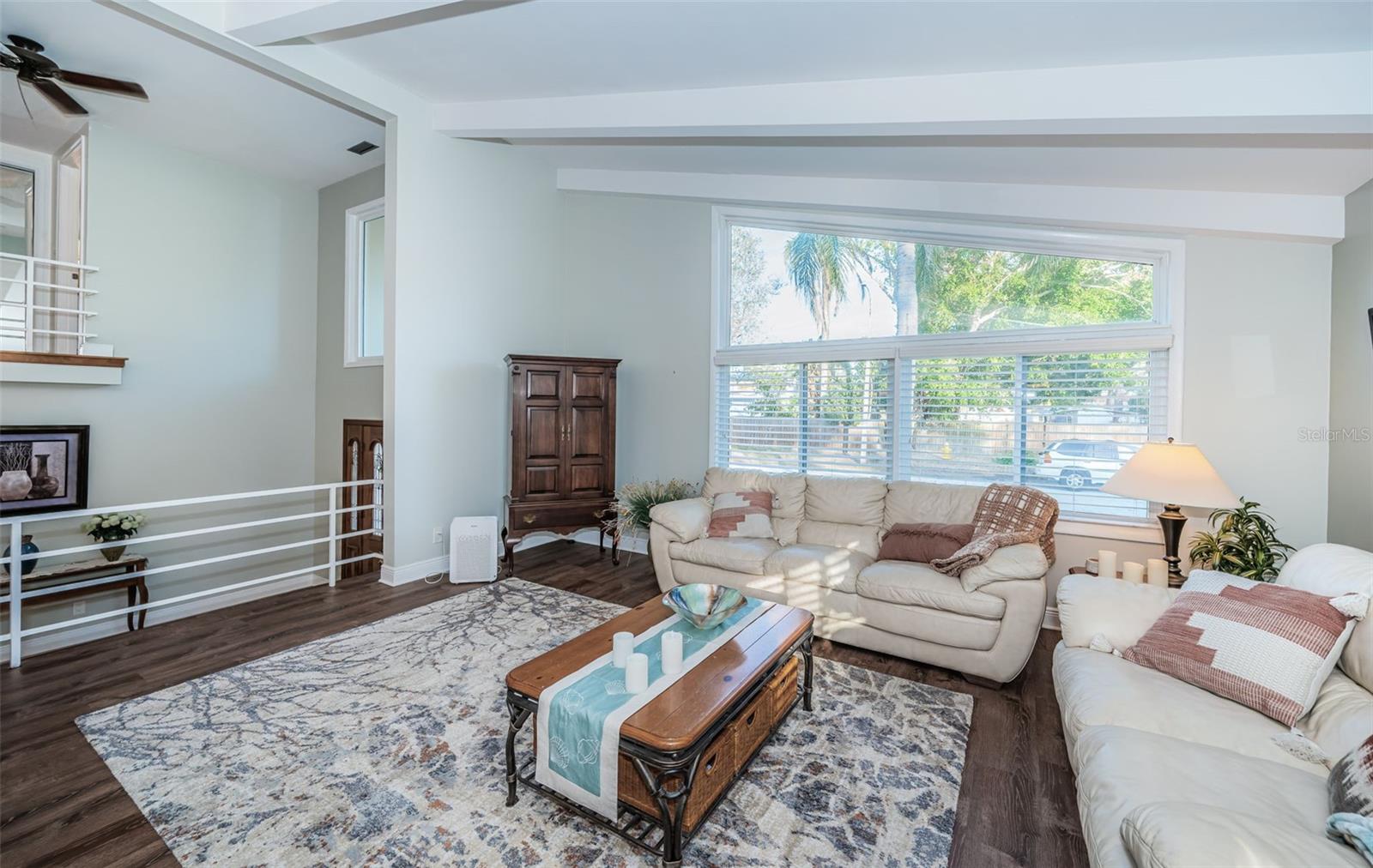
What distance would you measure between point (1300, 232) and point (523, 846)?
4.48 m

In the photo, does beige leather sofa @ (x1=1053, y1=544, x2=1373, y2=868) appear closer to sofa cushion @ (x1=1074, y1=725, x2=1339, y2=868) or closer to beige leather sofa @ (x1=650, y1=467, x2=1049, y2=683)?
sofa cushion @ (x1=1074, y1=725, x2=1339, y2=868)

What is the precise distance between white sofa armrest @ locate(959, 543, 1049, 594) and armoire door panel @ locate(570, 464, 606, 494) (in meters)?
2.96

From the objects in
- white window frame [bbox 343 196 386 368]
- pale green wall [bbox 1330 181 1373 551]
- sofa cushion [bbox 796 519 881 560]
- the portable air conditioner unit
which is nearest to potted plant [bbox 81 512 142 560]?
white window frame [bbox 343 196 386 368]

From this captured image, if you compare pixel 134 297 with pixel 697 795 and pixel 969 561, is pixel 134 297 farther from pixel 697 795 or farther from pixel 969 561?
pixel 969 561

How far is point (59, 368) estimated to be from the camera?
4148 mm

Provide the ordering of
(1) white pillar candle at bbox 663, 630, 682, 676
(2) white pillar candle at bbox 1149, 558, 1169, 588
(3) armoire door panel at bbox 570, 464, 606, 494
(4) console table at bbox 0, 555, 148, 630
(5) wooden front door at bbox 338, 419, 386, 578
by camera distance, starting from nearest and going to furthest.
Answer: (1) white pillar candle at bbox 663, 630, 682, 676 → (2) white pillar candle at bbox 1149, 558, 1169, 588 → (4) console table at bbox 0, 555, 148, 630 → (3) armoire door panel at bbox 570, 464, 606, 494 → (5) wooden front door at bbox 338, 419, 386, 578

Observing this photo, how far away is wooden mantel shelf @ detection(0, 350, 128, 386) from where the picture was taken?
3.91 metres

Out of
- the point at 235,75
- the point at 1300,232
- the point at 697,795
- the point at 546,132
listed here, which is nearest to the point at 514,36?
the point at 546,132

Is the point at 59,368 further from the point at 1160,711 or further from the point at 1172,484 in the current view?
the point at 1172,484

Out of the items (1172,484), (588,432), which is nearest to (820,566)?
(1172,484)

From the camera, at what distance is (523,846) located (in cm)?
Answer: 167

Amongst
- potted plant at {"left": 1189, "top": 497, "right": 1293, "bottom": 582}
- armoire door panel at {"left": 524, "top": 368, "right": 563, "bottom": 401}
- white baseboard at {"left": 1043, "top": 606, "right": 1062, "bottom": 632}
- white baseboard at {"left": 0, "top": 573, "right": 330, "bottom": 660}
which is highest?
armoire door panel at {"left": 524, "top": 368, "right": 563, "bottom": 401}

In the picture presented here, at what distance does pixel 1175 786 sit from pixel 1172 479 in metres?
1.85

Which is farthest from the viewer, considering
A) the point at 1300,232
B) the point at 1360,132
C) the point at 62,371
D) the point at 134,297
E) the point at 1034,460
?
the point at 134,297
